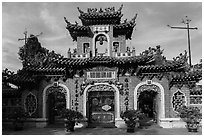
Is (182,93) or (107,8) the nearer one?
(182,93)

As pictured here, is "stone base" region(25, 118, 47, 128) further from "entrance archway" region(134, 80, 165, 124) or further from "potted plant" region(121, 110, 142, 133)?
"entrance archway" region(134, 80, 165, 124)

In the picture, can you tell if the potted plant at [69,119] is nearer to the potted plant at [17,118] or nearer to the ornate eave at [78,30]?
the potted plant at [17,118]

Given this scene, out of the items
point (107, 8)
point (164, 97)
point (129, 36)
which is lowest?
point (164, 97)

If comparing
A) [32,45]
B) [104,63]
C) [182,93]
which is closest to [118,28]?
[104,63]

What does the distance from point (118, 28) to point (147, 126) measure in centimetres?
659

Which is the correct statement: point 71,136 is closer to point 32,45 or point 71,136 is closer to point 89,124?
point 89,124

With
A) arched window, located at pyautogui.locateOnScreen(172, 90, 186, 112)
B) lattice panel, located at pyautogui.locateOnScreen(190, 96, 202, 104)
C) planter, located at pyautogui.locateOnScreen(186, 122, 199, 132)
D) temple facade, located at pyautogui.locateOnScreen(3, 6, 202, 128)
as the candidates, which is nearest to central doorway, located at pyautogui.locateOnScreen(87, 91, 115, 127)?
temple facade, located at pyautogui.locateOnScreen(3, 6, 202, 128)

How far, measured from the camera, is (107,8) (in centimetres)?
1577

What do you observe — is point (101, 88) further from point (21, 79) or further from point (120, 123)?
point (21, 79)

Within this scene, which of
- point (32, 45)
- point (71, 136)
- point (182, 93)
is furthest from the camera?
point (32, 45)

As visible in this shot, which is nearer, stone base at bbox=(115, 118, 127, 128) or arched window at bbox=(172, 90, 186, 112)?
stone base at bbox=(115, 118, 127, 128)

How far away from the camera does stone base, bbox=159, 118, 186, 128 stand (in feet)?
44.4

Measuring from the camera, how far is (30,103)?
1454 cm

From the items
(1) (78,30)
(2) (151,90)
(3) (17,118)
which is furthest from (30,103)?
(2) (151,90)
